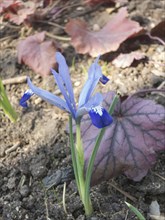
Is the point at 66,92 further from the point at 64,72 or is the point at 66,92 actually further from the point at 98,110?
the point at 98,110

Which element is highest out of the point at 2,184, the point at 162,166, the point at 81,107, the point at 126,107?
the point at 81,107

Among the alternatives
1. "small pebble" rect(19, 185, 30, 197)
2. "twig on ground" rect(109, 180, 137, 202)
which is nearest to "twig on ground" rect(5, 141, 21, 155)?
"small pebble" rect(19, 185, 30, 197)

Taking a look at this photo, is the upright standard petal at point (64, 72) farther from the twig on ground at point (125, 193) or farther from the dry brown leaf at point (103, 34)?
the dry brown leaf at point (103, 34)

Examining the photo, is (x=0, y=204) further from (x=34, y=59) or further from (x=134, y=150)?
(x=34, y=59)

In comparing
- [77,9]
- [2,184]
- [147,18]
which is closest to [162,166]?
[2,184]

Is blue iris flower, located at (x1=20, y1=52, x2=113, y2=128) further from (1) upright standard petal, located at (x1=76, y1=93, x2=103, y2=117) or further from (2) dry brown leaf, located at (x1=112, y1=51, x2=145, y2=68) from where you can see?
(2) dry brown leaf, located at (x1=112, y1=51, x2=145, y2=68)

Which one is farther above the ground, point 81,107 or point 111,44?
point 81,107

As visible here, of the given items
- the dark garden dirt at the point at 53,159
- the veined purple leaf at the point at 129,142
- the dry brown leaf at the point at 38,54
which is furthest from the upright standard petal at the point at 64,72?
the dry brown leaf at the point at 38,54
